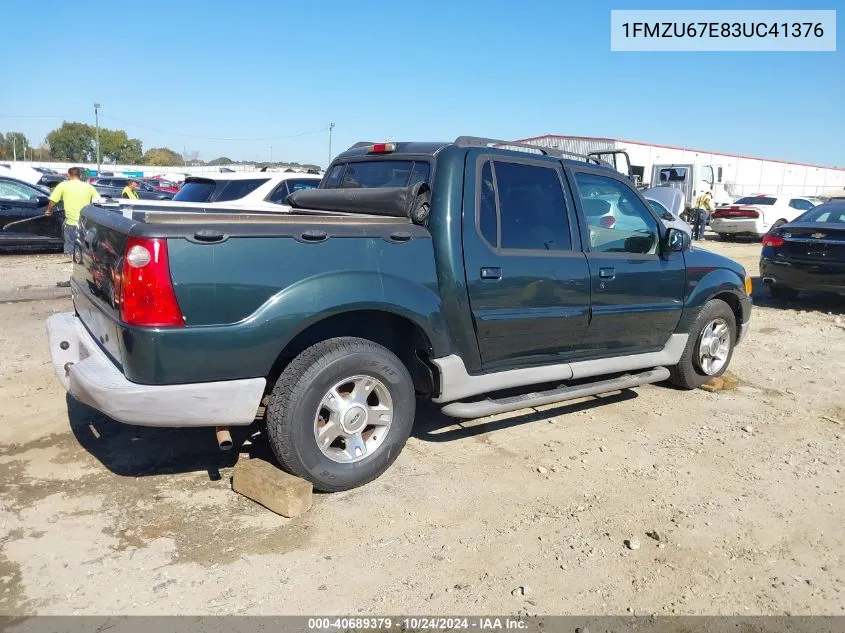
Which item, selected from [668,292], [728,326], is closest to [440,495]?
[668,292]

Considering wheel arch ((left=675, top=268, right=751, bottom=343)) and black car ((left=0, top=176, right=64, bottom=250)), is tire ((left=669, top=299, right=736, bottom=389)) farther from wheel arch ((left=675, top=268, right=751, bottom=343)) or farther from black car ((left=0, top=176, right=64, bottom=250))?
black car ((left=0, top=176, right=64, bottom=250))

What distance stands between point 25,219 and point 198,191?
601 cm

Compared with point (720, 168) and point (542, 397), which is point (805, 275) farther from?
point (720, 168)

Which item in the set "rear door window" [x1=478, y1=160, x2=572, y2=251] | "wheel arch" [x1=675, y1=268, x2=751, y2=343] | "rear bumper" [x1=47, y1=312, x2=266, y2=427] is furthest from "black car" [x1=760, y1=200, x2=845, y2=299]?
"rear bumper" [x1=47, y1=312, x2=266, y2=427]

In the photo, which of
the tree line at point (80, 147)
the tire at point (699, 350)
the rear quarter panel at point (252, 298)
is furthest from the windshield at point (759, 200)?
the tree line at point (80, 147)

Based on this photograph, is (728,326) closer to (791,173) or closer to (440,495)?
(440,495)

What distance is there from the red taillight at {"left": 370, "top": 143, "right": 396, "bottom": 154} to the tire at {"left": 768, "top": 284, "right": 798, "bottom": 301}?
7485 millimetres

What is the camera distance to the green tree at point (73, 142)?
10238cm

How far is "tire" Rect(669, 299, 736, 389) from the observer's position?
551 centimetres

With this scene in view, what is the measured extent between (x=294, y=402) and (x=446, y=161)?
1.70 m

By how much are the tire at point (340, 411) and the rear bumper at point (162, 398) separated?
0.56ft

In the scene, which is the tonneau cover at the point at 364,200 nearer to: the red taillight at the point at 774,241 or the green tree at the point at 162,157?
the red taillight at the point at 774,241

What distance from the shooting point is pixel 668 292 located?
16.8ft

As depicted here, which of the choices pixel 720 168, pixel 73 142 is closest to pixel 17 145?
pixel 73 142
